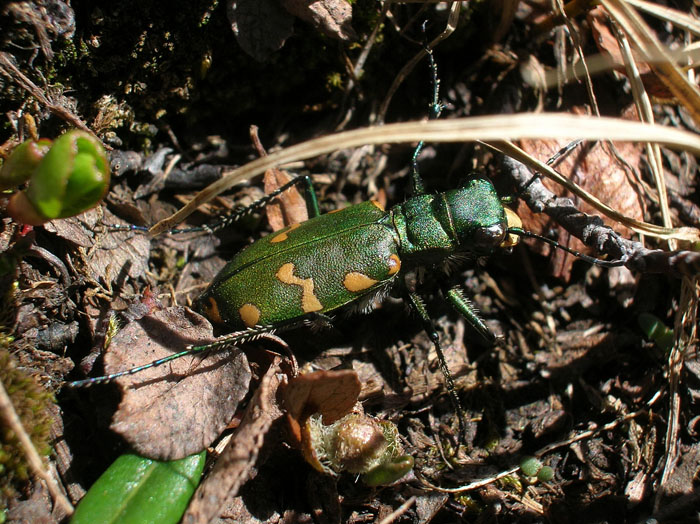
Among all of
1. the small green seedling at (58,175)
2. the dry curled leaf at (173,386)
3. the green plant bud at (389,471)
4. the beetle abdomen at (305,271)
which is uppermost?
the small green seedling at (58,175)

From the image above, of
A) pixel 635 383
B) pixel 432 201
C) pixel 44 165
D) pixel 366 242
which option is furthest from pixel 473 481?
pixel 44 165

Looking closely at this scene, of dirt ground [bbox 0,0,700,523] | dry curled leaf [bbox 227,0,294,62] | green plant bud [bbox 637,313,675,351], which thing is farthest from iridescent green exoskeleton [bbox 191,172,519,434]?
dry curled leaf [bbox 227,0,294,62]

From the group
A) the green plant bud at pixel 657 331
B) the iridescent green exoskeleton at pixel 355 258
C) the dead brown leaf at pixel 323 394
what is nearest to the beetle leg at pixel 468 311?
the iridescent green exoskeleton at pixel 355 258

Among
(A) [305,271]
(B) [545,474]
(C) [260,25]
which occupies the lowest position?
(B) [545,474]

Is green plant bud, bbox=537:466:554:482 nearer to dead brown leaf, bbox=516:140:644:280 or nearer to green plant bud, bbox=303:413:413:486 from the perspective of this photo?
green plant bud, bbox=303:413:413:486

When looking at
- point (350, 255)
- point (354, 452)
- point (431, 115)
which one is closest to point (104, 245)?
point (350, 255)

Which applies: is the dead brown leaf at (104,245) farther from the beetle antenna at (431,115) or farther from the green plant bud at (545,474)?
the green plant bud at (545,474)

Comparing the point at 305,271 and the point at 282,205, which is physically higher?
the point at 282,205

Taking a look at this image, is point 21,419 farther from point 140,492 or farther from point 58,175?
point 58,175
